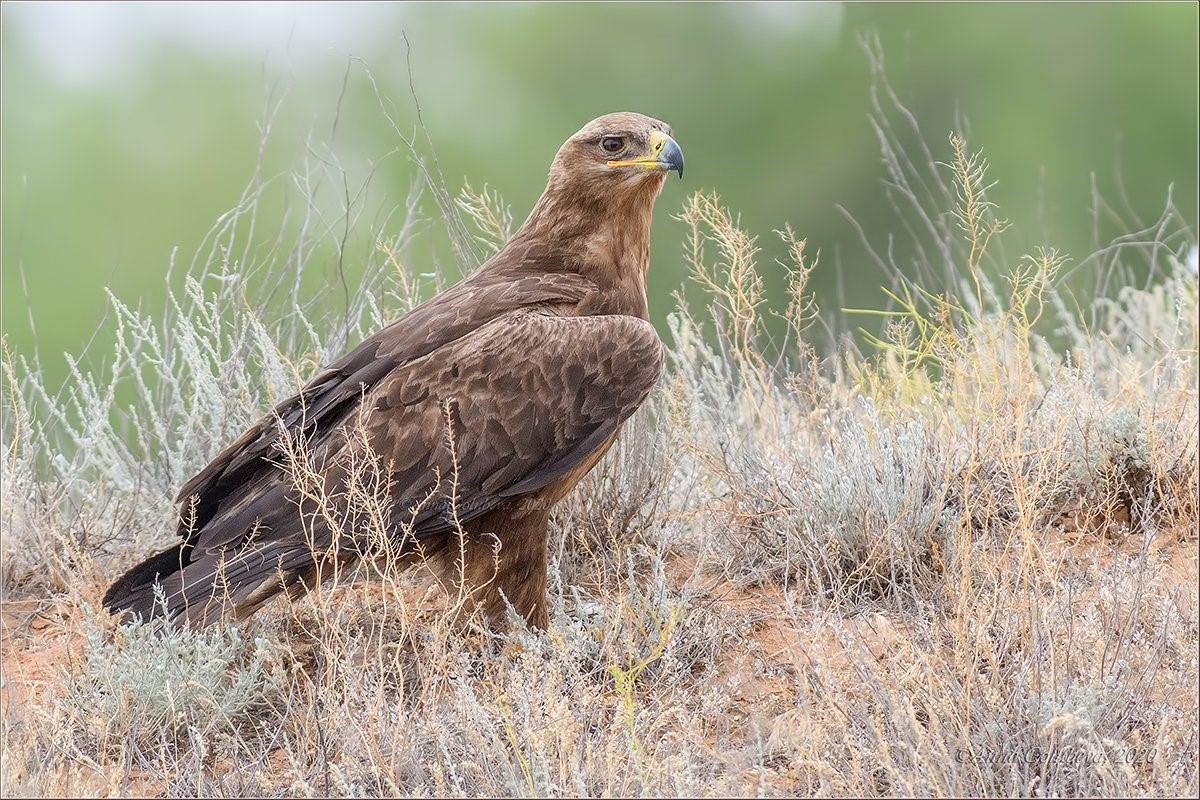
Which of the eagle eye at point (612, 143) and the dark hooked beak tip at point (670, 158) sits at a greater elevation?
the eagle eye at point (612, 143)

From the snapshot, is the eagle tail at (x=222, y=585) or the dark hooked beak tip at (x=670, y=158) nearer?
the eagle tail at (x=222, y=585)

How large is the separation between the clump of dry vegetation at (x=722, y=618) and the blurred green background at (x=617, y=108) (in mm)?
9588

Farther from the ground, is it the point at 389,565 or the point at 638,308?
the point at 638,308

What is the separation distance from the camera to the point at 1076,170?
17.5 metres

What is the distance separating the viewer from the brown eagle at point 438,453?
13.0 feet

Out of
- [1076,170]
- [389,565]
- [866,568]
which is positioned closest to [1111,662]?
[866,568]

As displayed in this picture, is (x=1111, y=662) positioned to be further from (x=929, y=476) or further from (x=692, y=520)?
(x=692, y=520)

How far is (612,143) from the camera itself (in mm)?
4547

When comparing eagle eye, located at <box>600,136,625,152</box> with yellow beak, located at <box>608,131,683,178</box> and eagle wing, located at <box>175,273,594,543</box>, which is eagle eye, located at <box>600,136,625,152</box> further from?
eagle wing, located at <box>175,273,594,543</box>

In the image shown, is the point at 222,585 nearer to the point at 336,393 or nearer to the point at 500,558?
the point at 336,393

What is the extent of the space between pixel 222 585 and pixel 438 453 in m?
0.72

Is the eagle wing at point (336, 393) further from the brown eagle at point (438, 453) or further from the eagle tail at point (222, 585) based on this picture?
the eagle tail at point (222, 585)

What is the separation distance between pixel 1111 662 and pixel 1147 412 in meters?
1.61

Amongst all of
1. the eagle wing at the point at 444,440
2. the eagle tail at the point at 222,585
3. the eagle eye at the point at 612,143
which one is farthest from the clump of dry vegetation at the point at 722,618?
the eagle eye at the point at 612,143
